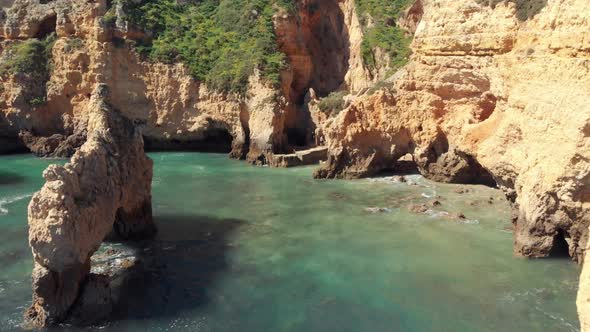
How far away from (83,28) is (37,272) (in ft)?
127

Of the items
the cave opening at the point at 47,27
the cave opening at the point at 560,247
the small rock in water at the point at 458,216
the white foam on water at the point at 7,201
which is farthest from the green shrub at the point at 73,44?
the cave opening at the point at 560,247

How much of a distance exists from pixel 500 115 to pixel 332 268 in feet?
36.6

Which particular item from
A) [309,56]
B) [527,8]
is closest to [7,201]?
[309,56]

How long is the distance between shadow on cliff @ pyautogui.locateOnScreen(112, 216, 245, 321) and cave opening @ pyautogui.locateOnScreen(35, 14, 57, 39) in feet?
111

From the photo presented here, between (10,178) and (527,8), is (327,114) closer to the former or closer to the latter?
(527,8)

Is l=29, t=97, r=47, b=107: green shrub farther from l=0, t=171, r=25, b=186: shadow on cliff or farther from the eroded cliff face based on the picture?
l=0, t=171, r=25, b=186: shadow on cliff

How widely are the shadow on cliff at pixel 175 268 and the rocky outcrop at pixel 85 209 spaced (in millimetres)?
1395

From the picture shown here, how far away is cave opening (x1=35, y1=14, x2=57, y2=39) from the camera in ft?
170

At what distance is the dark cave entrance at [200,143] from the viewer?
1961 inches

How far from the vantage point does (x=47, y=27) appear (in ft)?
172

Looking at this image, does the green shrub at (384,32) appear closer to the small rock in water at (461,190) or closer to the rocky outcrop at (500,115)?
the rocky outcrop at (500,115)

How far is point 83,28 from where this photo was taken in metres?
49.3

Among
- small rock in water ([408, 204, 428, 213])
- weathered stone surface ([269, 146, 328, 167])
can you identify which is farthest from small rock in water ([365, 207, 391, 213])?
weathered stone surface ([269, 146, 328, 167])

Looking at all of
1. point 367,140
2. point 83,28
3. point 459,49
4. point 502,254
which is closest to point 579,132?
point 502,254
